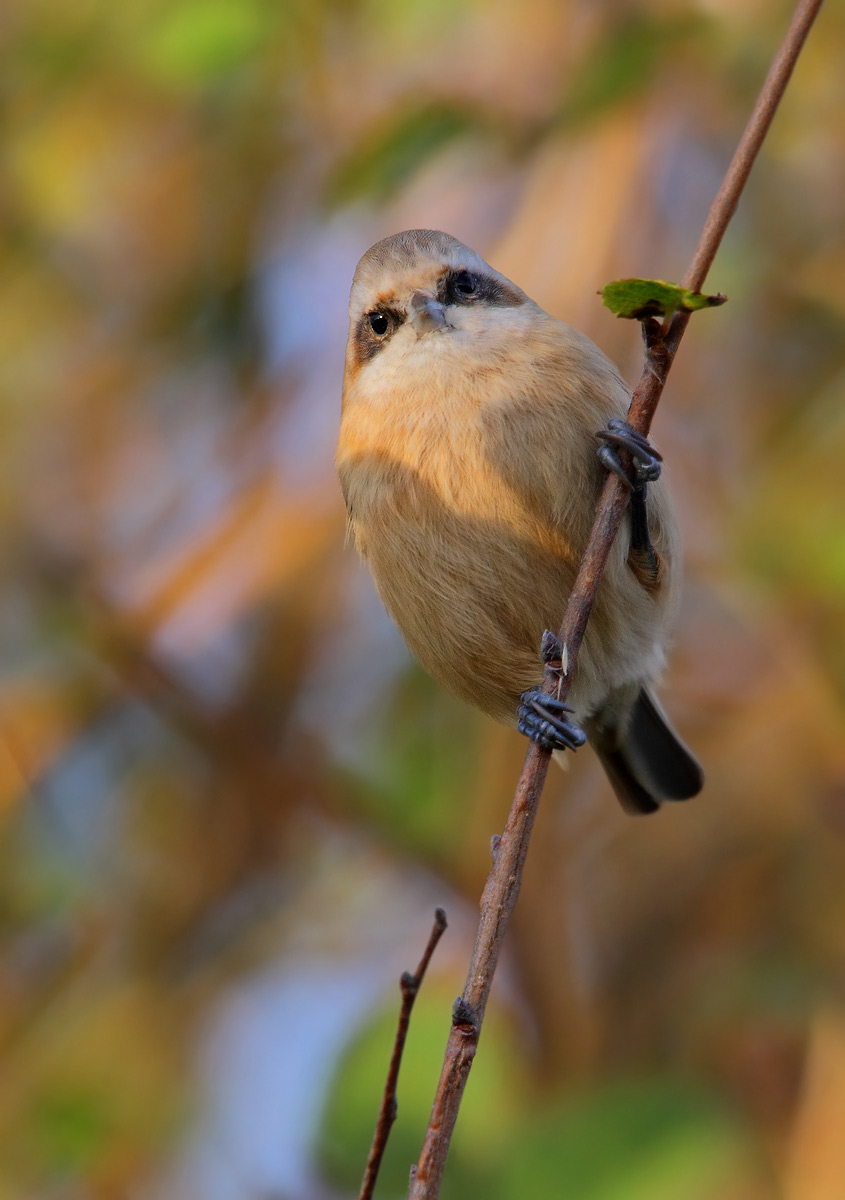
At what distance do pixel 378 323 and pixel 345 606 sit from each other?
1.33m

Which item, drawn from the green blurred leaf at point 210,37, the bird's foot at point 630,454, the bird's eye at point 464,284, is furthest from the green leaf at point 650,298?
the green blurred leaf at point 210,37

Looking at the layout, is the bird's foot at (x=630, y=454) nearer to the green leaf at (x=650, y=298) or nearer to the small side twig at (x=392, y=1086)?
the green leaf at (x=650, y=298)

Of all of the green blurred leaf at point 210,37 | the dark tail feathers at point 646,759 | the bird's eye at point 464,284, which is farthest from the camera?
the green blurred leaf at point 210,37

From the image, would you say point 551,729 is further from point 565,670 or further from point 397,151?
point 397,151

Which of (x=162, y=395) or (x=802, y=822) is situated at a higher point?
(x=162, y=395)

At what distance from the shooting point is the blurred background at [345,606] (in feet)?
10.4

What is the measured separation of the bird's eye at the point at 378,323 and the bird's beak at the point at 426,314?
108 millimetres

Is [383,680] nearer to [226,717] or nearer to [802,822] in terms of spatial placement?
[226,717]

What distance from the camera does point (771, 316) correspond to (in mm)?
3586

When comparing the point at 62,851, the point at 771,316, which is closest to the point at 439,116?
the point at 771,316

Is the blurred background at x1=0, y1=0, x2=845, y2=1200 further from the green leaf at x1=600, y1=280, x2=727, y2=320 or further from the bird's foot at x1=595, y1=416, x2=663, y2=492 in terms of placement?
the green leaf at x1=600, y1=280, x2=727, y2=320

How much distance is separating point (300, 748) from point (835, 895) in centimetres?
158

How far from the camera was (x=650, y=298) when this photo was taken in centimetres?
170

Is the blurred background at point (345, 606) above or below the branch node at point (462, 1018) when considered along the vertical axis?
above
